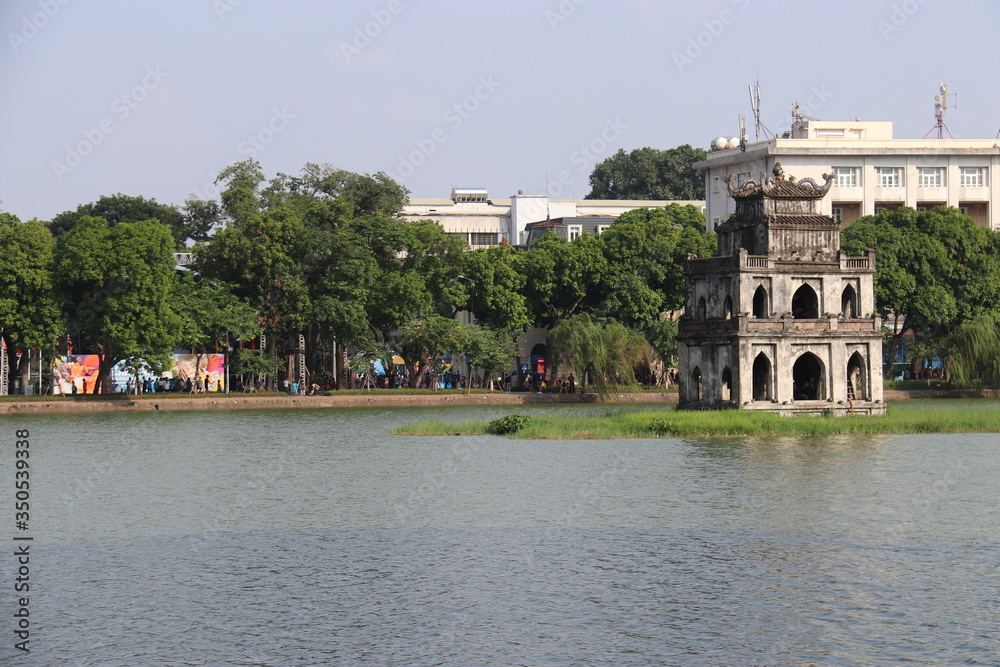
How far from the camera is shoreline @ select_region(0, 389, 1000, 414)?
265 feet

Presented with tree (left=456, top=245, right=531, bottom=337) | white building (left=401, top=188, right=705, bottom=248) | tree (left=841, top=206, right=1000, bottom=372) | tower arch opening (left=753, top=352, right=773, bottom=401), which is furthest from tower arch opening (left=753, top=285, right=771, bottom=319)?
white building (left=401, top=188, right=705, bottom=248)

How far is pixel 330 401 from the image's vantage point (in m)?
86.0

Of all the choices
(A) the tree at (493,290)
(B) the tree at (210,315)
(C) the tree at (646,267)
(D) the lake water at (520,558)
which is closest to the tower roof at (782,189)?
(D) the lake water at (520,558)

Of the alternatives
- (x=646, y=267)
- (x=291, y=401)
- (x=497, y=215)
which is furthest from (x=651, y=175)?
(x=291, y=401)

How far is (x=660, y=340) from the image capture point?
302ft

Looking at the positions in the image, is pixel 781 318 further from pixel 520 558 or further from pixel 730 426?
pixel 520 558

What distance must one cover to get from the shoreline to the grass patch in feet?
80.9

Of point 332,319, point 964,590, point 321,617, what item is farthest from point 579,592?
point 332,319

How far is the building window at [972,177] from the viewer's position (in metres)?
116

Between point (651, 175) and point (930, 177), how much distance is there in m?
52.6

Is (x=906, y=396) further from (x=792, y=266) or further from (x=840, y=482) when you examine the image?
(x=840, y=482)

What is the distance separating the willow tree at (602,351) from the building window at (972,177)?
4236 cm

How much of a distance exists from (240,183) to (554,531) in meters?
71.5

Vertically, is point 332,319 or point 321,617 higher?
point 332,319
